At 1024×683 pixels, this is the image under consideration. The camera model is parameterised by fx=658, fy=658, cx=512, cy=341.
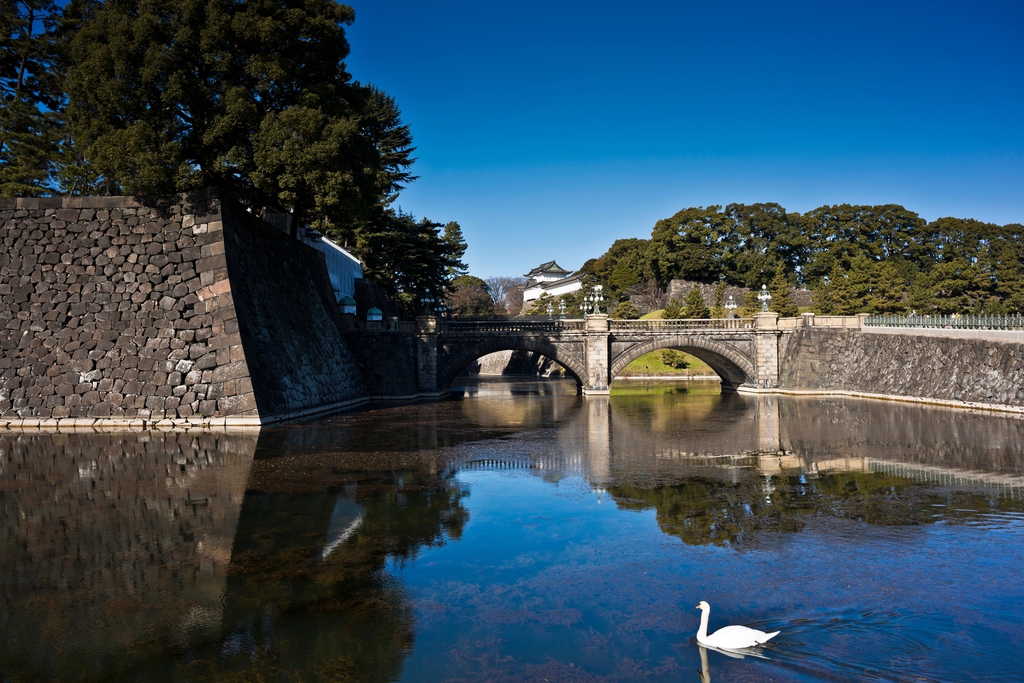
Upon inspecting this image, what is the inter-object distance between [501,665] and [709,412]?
2745 centimetres

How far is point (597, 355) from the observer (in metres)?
43.7

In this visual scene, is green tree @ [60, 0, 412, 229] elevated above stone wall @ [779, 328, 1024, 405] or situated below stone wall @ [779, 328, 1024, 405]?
above

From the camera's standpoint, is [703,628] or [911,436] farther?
[911,436]

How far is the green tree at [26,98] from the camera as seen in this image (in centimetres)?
3170

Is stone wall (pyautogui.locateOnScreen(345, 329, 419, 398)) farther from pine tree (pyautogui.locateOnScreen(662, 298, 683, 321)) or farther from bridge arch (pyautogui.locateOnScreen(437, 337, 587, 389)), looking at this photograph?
pine tree (pyautogui.locateOnScreen(662, 298, 683, 321))

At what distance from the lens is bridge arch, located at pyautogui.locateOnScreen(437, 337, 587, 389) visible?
43.6 m

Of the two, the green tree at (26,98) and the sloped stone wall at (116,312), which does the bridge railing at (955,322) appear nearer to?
the sloped stone wall at (116,312)

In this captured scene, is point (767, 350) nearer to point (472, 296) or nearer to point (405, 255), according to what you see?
point (405, 255)

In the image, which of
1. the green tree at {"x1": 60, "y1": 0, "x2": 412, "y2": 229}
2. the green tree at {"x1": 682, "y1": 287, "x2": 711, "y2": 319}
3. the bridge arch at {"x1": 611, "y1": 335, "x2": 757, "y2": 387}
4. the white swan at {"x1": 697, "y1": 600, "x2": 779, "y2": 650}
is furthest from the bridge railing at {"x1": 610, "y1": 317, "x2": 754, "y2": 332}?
the white swan at {"x1": 697, "y1": 600, "x2": 779, "y2": 650}

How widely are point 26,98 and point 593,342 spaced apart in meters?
34.6

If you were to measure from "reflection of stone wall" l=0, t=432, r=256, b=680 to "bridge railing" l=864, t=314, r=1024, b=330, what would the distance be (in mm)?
33154

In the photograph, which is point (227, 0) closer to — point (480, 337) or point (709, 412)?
point (480, 337)

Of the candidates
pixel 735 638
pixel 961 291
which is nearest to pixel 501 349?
pixel 961 291

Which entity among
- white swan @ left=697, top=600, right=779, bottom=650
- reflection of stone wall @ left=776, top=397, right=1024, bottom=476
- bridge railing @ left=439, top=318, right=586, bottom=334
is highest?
bridge railing @ left=439, top=318, right=586, bottom=334
